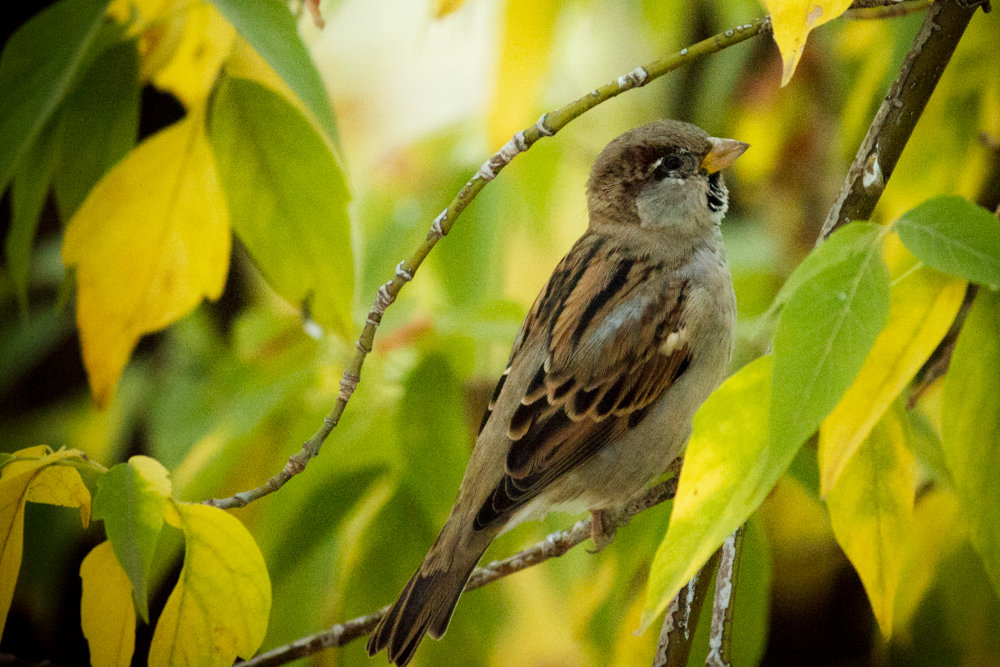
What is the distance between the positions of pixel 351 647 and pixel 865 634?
1.17 m

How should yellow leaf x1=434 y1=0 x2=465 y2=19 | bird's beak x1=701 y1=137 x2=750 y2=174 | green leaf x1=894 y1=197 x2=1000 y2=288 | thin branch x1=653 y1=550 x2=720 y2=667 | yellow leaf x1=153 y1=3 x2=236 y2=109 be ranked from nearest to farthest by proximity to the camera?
1. green leaf x1=894 y1=197 x2=1000 y2=288
2. thin branch x1=653 y1=550 x2=720 y2=667
3. yellow leaf x1=434 y1=0 x2=465 y2=19
4. yellow leaf x1=153 y1=3 x2=236 y2=109
5. bird's beak x1=701 y1=137 x2=750 y2=174

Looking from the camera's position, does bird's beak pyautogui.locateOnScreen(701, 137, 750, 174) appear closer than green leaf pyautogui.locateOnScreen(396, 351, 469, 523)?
No

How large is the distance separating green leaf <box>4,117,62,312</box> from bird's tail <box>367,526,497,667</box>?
1.69ft

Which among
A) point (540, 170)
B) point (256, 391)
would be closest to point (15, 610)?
point (256, 391)

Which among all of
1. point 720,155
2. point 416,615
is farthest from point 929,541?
point 416,615

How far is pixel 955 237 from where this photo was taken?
0.56 meters

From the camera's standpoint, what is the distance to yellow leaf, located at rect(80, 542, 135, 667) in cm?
74

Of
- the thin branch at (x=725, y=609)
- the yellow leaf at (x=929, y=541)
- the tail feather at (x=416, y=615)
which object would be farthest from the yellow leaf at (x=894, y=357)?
the yellow leaf at (x=929, y=541)

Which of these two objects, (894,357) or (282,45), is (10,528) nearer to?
(282,45)

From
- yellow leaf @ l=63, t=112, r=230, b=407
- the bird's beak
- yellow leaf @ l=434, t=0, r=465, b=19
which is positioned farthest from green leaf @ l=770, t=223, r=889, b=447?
the bird's beak

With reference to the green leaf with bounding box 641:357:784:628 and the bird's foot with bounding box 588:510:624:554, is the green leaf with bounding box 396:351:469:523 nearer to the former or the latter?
the bird's foot with bounding box 588:510:624:554

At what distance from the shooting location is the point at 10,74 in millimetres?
894

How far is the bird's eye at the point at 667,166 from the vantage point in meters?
1.37

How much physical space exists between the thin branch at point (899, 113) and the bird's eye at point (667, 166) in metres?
Answer: 0.57
